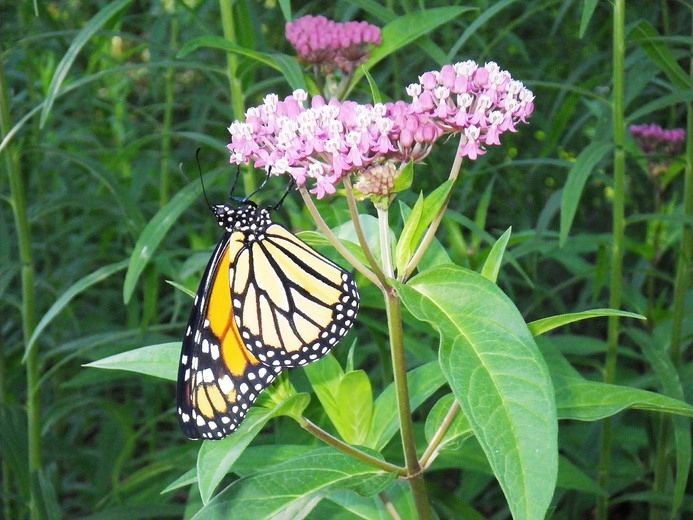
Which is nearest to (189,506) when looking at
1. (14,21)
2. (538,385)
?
(538,385)

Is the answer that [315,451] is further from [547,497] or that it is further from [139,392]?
[139,392]

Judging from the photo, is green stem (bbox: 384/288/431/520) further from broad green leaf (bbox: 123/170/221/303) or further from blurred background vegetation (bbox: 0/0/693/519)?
broad green leaf (bbox: 123/170/221/303)

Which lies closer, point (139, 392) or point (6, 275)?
point (6, 275)

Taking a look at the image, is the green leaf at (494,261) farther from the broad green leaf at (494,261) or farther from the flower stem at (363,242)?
the flower stem at (363,242)

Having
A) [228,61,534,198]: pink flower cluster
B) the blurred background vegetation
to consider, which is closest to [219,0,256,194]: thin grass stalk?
the blurred background vegetation

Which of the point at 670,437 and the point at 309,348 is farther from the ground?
the point at 309,348

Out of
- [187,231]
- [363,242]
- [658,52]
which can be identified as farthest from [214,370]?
[187,231]
